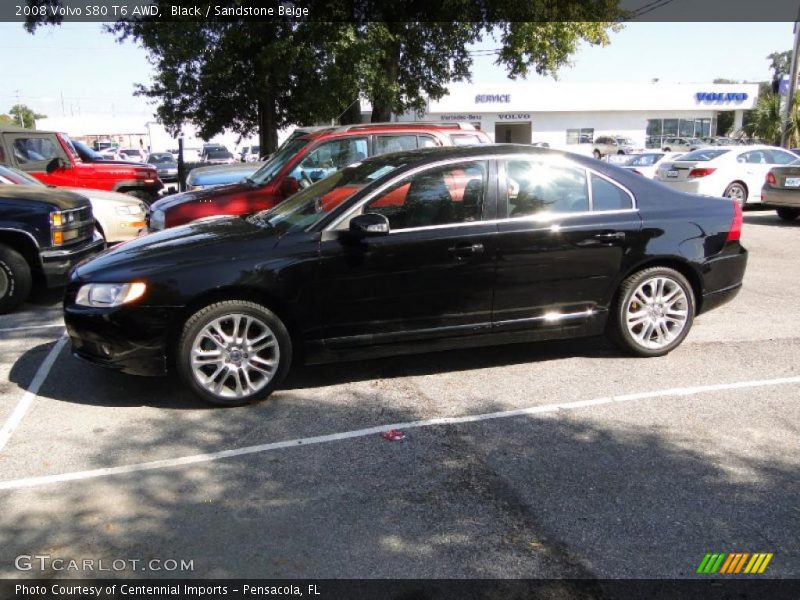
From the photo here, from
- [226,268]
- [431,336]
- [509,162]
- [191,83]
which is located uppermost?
[191,83]

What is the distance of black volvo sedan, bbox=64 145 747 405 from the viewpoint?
4.56m

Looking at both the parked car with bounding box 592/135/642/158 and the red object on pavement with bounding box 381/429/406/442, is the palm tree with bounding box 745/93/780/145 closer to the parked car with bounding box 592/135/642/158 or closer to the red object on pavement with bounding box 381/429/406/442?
the parked car with bounding box 592/135/642/158

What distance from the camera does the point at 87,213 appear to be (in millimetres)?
8148

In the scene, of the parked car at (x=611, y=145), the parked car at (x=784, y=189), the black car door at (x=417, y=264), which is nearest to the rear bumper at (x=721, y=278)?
the black car door at (x=417, y=264)

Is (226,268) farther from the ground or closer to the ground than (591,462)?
farther from the ground

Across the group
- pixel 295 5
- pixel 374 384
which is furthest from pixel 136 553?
pixel 295 5

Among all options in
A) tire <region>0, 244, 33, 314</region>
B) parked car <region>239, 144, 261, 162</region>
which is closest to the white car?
tire <region>0, 244, 33, 314</region>

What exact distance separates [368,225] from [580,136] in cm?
5102

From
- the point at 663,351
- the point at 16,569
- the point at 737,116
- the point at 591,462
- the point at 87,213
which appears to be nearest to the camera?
the point at 16,569

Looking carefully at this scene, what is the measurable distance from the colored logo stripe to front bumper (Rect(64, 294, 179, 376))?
3.33m

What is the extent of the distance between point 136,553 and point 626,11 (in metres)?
20.0

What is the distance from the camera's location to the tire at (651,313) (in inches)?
212

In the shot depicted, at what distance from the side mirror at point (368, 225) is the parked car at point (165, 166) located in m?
21.1

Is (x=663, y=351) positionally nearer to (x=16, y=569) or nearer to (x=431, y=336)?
(x=431, y=336)
